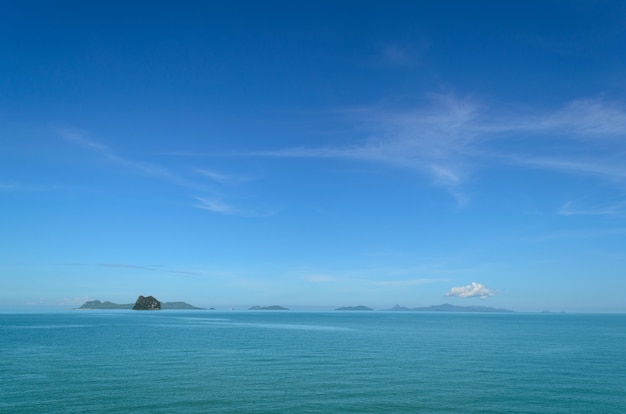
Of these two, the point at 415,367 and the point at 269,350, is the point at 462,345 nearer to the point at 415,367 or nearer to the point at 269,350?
the point at 415,367

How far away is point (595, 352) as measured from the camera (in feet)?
291

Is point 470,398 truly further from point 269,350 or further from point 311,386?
point 269,350

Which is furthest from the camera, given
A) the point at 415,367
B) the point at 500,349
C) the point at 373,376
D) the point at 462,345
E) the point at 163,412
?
the point at 462,345

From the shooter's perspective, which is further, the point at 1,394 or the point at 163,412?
the point at 1,394

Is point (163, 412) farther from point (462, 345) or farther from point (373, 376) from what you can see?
point (462, 345)

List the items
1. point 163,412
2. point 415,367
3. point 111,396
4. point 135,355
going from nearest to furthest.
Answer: point 163,412 → point 111,396 → point 415,367 → point 135,355

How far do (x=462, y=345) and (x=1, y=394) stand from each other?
3575 inches

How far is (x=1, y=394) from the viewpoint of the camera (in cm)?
4684

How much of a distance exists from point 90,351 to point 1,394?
39080 millimetres

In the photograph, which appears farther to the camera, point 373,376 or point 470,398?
point 373,376

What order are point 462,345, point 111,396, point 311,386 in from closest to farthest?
point 111,396 < point 311,386 < point 462,345

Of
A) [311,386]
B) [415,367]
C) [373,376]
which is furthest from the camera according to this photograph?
[415,367]

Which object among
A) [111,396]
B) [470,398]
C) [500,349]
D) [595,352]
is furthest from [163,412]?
[595,352]

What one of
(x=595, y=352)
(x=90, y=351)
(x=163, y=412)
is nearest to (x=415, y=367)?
(x=163, y=412)
